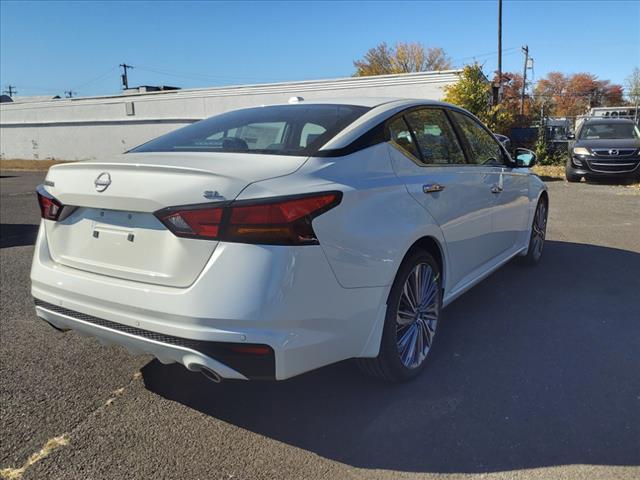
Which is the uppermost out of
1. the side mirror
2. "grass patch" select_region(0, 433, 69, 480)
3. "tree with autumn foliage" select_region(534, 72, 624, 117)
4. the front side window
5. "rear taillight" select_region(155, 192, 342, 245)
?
"tree with autumn foliage" select_region(534, 72, 624, 117)

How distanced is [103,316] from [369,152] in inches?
61.0

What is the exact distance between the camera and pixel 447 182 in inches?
137

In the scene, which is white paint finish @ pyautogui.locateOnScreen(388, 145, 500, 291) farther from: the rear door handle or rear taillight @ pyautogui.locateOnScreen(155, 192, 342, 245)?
rear taillight @ pyautogui.locateOnScreen(155, 192, 342, 245)

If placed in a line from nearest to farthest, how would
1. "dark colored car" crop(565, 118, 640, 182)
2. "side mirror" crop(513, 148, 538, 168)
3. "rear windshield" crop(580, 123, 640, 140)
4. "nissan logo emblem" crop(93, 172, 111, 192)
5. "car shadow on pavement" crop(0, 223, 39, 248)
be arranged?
"nissan logo emblem" crop(93, 172, 111, 192) < "side mirror" crop(513, 148, 538, 168) < "car shadow on pavement" crop(0, 223, 39, 248) < "dark colored car" crop(565, 118, 640, 182) < "rear windshield" crop(580, 123, 640, 140)

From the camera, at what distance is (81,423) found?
9.20 feet

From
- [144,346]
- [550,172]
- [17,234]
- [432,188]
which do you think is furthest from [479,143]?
[550,172]

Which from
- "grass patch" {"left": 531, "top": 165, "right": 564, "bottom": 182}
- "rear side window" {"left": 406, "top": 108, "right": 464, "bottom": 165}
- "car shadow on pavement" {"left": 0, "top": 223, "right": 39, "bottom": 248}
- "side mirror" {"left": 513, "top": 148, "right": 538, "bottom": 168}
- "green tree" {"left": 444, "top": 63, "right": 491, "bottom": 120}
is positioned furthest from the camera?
"green tree" {"left": 444, "top": 63, "right": 491, "bottom": 120}

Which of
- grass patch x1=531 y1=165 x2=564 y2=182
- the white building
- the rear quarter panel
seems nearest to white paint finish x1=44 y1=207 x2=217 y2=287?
the rear quarter panel

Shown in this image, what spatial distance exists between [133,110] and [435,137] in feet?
104

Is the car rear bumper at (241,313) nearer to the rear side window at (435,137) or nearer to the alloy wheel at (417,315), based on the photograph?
the alloy wheel at (417,315)

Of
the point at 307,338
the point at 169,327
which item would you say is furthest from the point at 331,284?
the point at 169,327

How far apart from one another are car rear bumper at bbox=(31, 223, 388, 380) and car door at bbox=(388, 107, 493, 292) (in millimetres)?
903

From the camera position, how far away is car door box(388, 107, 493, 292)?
3189 millimetres

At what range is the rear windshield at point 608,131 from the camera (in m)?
15.2
